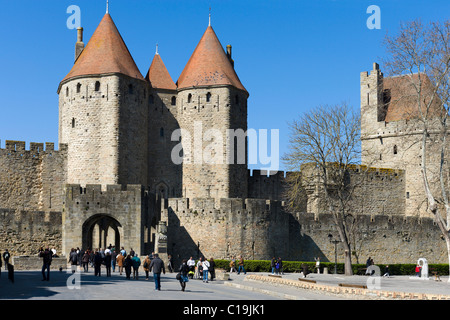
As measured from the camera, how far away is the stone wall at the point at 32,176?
47344 mm

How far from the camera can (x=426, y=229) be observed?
2082 inches

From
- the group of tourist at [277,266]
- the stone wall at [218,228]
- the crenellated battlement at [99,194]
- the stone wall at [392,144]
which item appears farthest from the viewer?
the stone wall at [392,144]

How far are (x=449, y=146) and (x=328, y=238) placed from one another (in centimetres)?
1245

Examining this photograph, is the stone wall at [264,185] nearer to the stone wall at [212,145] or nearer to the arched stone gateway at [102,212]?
the stone wall at [212,145]

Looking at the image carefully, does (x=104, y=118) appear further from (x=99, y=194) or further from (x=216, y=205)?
(x=216, y=205)

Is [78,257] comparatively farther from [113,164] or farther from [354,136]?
[354,136]

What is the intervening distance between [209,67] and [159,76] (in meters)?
3.71

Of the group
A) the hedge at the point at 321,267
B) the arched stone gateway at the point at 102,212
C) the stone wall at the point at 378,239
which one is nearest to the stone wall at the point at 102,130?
the arched stone gateway at the point at 102,212

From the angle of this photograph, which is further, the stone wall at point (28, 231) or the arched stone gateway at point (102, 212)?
the stone wall at point (28, 231)

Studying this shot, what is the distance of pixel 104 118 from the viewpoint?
4725 cm

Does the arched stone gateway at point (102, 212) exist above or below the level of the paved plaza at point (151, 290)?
above

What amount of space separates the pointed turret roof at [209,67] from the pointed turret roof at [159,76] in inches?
28.5

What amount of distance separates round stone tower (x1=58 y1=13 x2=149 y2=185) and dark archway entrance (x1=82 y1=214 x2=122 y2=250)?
2.99 meters
